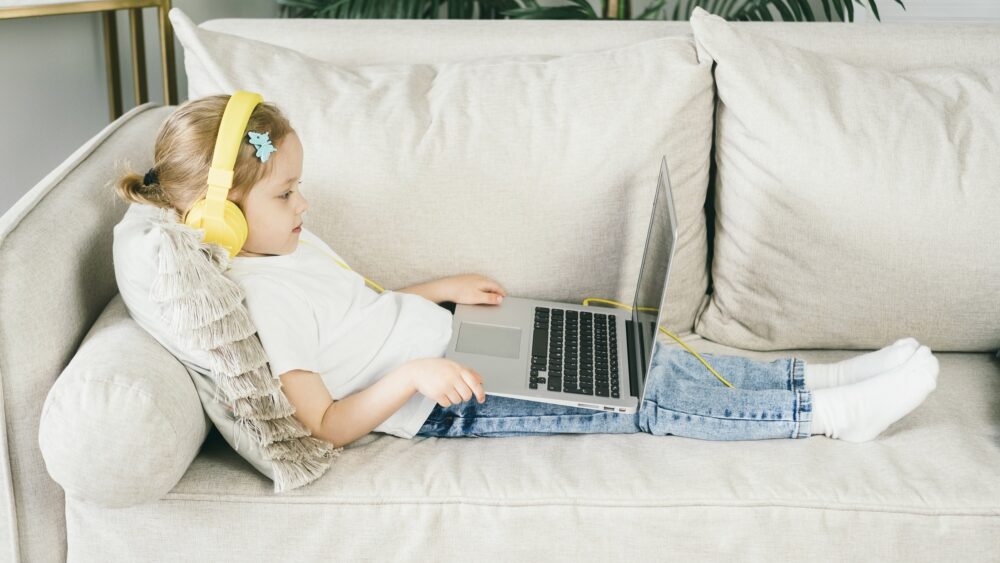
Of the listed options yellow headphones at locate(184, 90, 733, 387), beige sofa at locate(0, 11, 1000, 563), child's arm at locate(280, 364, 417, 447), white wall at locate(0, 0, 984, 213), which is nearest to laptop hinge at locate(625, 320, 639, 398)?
beige sofa at locate(0, 11, 1000, 563)

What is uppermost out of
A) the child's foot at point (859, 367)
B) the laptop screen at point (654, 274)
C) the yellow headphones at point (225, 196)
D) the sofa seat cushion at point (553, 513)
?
the yellow headphones at point (225, 196)

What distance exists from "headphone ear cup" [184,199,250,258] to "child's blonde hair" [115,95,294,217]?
0.03 metres

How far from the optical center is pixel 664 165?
4.38 ft

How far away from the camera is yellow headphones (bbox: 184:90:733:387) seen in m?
1.12

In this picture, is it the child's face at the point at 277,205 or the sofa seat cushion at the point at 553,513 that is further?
the child's face at the point at 277,205

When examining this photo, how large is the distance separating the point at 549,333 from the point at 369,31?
726 millimetres

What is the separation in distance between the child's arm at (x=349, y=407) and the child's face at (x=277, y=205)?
8.1 inches

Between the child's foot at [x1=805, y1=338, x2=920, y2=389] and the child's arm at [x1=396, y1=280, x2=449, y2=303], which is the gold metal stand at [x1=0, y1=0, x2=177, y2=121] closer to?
the child's arm at [x1=396, y1=280, x2=449, y2=303]

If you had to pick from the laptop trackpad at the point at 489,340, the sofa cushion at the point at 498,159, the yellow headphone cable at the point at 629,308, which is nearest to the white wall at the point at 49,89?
the sofa cushion at the point at 498,159

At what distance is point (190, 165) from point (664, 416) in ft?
2.51

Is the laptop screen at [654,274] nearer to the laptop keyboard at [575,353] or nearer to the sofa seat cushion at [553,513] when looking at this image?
the laptop keyboard at [575,353]

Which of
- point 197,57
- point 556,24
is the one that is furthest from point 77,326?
point 556,24

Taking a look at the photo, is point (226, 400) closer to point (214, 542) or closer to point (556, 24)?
point (214, 542)

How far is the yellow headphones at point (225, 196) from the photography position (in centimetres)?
112
